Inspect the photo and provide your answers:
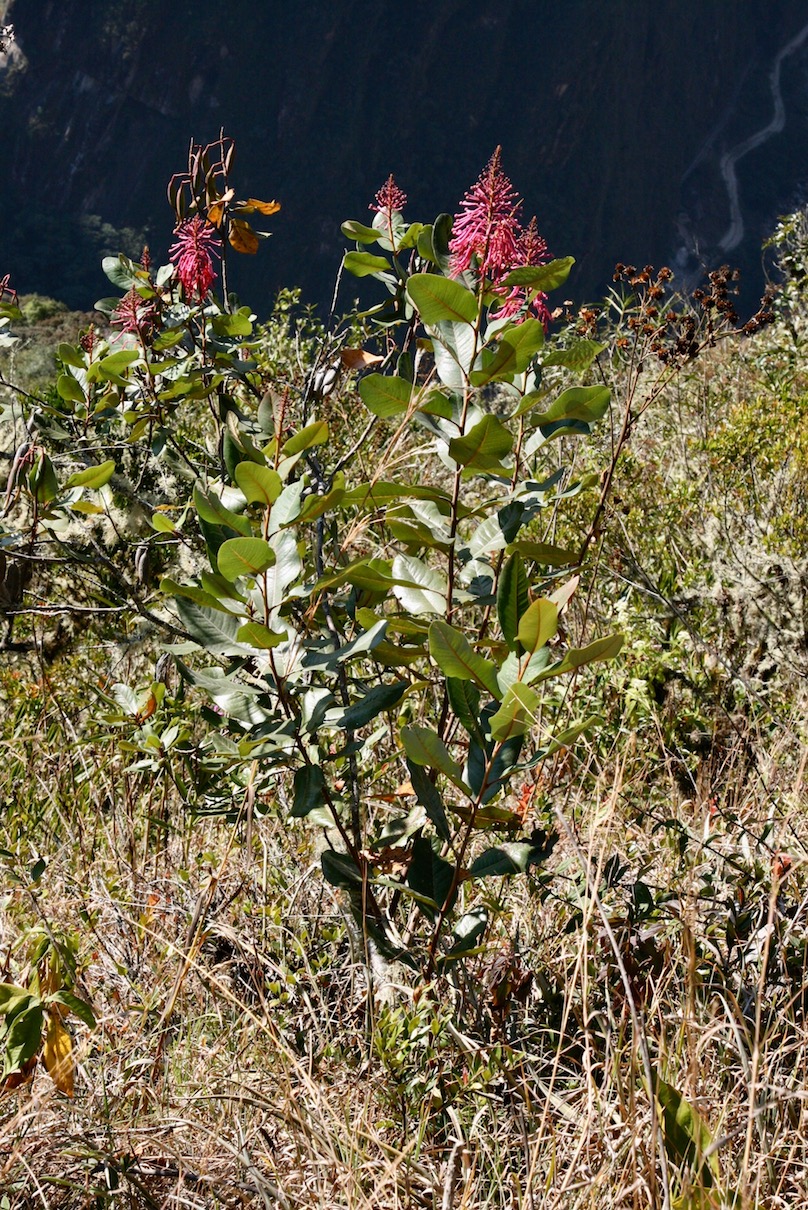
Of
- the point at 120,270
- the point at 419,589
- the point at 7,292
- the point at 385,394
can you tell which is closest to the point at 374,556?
the point at 419,589

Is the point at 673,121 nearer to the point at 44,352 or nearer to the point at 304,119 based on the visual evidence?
the point at 304,119

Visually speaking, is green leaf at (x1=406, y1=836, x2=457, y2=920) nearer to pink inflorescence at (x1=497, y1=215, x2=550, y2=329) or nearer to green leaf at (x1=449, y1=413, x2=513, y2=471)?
green leaf at (x1=449, y1=413, x2=513, y2=471)

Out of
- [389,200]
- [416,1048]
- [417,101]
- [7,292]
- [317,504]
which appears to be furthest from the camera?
[417,101]

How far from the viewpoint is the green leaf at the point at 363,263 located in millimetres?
1356

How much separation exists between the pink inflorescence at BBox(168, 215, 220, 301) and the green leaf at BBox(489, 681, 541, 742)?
1.01 metres

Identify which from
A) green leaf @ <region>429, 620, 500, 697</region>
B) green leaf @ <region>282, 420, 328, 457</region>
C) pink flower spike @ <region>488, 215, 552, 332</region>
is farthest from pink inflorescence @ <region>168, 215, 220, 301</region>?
green leaf @ <region>429, 620, 500, 697</region>

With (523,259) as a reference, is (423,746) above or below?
below

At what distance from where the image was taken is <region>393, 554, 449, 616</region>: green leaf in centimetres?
123

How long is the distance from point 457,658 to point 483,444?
0.24 m

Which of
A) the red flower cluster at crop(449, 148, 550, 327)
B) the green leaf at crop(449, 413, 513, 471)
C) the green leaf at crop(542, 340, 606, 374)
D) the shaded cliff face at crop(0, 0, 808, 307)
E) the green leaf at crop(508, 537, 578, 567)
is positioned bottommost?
the green leaf at crop(508, 537, 578, 567)

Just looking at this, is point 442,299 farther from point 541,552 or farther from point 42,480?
point 42,480

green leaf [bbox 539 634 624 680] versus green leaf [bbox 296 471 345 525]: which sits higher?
green leaf [bbox 296 471 345 525]

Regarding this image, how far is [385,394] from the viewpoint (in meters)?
1.18

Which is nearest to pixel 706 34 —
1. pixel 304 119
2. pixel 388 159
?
pixel 388 159
